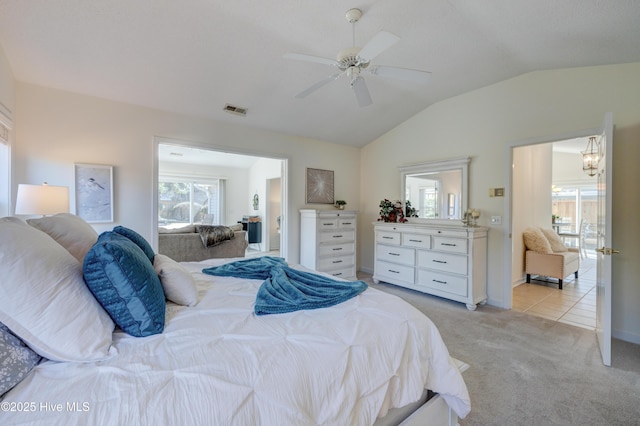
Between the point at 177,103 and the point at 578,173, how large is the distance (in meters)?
9.45

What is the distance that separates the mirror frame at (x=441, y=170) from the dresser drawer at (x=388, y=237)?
1.67ft

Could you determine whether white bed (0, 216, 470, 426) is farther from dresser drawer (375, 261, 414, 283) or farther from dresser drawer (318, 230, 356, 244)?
dresser drawer (318, 230, 356, 244)

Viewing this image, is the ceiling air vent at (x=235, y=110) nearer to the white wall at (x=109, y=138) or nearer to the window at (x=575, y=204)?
the white wall at (x=109, y=138)

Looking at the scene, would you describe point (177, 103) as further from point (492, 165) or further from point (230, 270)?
point (492, 165)

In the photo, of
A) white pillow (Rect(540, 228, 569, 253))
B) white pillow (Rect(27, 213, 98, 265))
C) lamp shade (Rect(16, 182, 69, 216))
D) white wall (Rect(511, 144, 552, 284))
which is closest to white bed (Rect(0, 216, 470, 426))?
white pillow (Rect(27, 213, 98, 265))

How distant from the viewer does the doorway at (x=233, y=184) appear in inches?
299

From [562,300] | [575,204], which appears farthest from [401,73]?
[575,204]

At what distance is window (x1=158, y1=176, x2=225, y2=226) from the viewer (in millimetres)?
7898

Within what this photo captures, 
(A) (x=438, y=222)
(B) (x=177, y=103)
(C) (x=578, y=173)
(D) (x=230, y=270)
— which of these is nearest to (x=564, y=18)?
(A) (x=438, y=222)

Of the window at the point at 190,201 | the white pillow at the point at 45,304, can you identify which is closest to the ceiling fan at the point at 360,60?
the white pillow at the point at 45,304

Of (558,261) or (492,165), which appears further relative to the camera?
(558,261)

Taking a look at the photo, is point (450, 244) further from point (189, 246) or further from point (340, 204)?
point (189, 246)

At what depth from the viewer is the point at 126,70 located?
276 cm

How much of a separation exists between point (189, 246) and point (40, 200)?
222 centimetres
